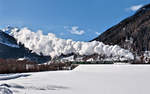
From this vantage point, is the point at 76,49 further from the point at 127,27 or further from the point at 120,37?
the point at 127,27

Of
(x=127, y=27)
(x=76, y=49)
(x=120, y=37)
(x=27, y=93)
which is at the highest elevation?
(x=127, y=27)

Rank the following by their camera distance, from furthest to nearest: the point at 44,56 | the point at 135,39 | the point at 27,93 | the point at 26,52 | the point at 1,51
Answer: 1. the point at 26,52
2. the point at 44,56
3. the point at 1,51
4. the point at 135,39
5. the point at 27,93

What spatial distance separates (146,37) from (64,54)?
74.2m

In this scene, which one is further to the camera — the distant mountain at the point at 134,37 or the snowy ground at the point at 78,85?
the distant mountain at the point at 134,37

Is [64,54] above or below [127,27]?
below

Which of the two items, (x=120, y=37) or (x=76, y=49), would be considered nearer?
(x=76, y=49)

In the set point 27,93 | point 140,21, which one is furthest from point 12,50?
point 27,93

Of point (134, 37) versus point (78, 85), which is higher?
point (134, 37)

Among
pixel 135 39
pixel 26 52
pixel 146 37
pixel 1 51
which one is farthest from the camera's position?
pixel 26 52

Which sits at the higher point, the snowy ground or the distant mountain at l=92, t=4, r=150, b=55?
the distant mountain at l=92, t=4, r=150, b=55

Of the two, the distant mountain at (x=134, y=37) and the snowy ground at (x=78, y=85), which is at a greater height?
the distant mountain at (x=134, y=37)

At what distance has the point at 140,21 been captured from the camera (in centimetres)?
19388

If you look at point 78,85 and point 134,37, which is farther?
point 134,37

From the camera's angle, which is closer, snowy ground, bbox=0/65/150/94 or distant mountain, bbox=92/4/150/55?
snowy ground, bbox=0/65/150/94
